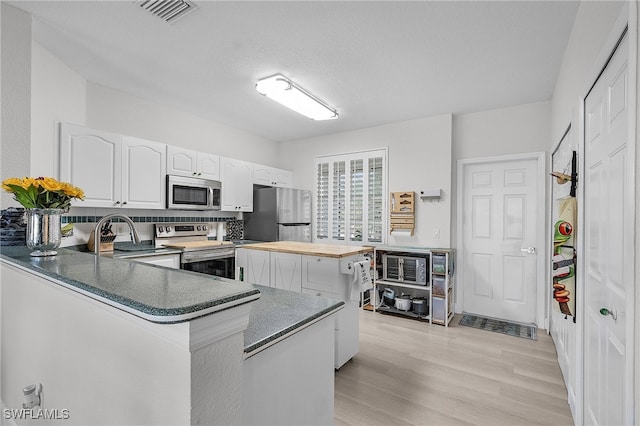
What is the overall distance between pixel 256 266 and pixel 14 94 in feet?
A: 7.39

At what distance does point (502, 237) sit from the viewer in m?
3.69

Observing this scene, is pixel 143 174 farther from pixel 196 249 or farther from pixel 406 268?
pixel 406 268

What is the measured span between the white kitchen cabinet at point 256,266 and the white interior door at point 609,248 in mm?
2454

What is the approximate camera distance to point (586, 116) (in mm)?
1643

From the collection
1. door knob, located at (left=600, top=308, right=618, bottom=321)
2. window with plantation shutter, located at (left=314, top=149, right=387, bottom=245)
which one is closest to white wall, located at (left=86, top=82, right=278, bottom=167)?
window with plantation shutter, located at (left=314, top=149, right=387, bottom=245)

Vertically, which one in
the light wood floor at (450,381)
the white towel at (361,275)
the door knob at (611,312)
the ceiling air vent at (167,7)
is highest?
the ceiling air vent at (167,7)

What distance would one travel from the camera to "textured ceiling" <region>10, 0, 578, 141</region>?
1962 millimetres

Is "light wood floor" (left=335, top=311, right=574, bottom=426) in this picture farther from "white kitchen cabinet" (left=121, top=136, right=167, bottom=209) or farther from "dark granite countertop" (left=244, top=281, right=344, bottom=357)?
"white kitchen cabinet" (left=121, top=136, right=167, bottom=209)

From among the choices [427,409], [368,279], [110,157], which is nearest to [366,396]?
[427,409]

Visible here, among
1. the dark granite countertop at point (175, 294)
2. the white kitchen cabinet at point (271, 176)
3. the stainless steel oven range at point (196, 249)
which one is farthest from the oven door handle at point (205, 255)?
the dark granite countertop at point (175, 294)

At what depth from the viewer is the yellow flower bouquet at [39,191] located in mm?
1444

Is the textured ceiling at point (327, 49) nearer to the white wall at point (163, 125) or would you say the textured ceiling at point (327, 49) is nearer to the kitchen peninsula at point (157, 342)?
the white wall at point (163, 125)

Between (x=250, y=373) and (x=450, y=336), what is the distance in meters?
2.98

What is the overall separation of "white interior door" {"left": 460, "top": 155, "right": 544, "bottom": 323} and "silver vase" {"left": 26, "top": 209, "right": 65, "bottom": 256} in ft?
13.3
